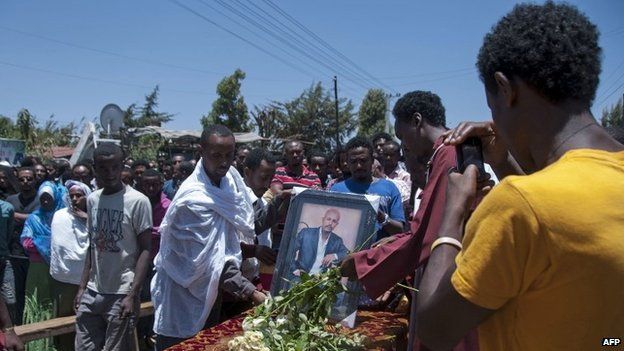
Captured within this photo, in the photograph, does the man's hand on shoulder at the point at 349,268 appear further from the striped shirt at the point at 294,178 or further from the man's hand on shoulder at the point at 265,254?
the striped shirt at the point at 294,178

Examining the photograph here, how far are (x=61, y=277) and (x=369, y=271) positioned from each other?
4.40 meters

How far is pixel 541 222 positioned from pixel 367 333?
214 cm

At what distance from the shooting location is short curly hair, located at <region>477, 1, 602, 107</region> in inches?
52.5

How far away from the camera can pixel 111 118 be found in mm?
14883

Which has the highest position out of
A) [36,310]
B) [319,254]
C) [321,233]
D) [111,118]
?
[111,118]

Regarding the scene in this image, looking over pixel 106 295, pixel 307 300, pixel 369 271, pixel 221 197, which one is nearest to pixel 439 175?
pixel 369 271

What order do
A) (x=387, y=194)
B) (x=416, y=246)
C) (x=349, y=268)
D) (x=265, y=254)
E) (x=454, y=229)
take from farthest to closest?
1. (x=387, y=194)
2. (x=265, y=254)
3. (x=349, y=268)
4. (x=416, y=246)
5. (x=454, y=229)

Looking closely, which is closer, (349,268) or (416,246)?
(416,246)

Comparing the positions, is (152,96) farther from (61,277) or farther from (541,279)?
(541,279)

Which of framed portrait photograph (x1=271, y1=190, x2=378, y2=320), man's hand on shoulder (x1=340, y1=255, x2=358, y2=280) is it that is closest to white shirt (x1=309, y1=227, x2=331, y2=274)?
framed portrait photograph (x1=271, y1=190, x2=378, y2=320)

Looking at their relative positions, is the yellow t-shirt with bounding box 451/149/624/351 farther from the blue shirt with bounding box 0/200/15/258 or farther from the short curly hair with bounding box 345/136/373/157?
the blue shirt with bounding box 0/200/15/258

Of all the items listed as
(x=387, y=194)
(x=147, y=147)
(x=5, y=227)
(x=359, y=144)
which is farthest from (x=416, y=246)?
(x=147, y=147)

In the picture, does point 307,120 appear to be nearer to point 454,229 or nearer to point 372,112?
point 372,112

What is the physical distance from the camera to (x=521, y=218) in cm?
120
